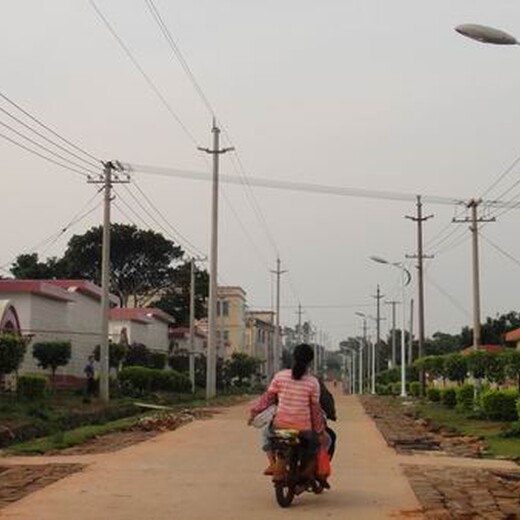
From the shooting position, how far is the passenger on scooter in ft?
34.8

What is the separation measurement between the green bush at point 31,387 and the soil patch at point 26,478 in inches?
605

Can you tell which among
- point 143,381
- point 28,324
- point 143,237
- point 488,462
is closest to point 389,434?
point 488,462

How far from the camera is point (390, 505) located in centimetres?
1068

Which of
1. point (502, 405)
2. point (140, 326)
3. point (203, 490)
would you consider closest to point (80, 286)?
point (140, 326)

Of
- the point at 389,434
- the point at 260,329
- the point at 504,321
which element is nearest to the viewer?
the point at 389,434

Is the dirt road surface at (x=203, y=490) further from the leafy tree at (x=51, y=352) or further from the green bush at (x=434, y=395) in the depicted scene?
the green bush at (x=434, y=395)

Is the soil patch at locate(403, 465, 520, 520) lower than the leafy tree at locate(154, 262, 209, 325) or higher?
lower

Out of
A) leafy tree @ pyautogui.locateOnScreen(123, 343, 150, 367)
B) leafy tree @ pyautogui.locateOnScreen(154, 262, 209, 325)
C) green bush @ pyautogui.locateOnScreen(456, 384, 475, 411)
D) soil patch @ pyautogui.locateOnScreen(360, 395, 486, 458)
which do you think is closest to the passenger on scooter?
soil patch @ pyautogui.locateOnScreen(360, 395, 486, 458)

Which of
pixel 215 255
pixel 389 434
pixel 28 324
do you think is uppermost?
pixel 215 255

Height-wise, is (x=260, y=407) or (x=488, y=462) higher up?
(x=260, y=407)

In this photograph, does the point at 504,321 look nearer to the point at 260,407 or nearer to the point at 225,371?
the point at 225,371

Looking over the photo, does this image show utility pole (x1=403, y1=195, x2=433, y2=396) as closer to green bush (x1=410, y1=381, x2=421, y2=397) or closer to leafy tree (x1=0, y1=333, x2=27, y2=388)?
green bush (x1=410, y1=381, x2=421, y2=397)

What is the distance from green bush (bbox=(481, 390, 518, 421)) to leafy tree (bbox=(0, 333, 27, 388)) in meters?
12.9

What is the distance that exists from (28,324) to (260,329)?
9553 cm
